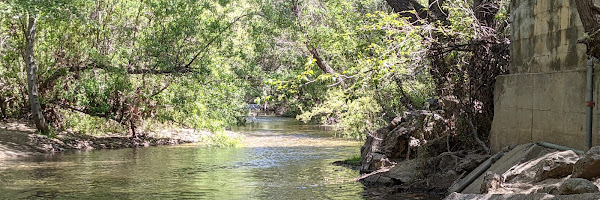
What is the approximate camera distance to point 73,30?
25078mm

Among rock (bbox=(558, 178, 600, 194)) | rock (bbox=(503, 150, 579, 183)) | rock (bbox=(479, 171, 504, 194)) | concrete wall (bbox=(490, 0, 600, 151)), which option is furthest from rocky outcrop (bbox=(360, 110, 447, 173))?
rock (bbox=(558, 178, 600, 194))

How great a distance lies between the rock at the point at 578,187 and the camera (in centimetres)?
697

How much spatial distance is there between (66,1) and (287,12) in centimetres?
858

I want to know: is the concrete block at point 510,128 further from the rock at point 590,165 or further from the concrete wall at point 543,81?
the rock at point 590,165

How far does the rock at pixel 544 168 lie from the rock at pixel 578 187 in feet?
4.02

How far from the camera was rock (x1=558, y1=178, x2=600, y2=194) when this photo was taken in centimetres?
697

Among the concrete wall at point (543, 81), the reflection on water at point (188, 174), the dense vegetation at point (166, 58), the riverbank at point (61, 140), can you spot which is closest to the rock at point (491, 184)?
the concrete wall at point (543, 81)

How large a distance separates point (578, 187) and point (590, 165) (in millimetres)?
724

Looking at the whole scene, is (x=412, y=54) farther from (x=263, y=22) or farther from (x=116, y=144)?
(x=116, y=144)

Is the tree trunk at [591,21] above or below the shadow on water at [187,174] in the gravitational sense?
above

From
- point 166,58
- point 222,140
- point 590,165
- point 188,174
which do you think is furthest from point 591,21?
point 166,58

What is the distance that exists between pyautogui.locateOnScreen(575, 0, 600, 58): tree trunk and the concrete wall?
1.13 meters

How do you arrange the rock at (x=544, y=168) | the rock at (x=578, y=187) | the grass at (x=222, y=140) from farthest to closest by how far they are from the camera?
1. the grass at (x=222, y=140)
2. the rock at (x=544, y=168)
3. the rock at (x=578, y=187)

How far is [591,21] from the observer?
7902 mm
